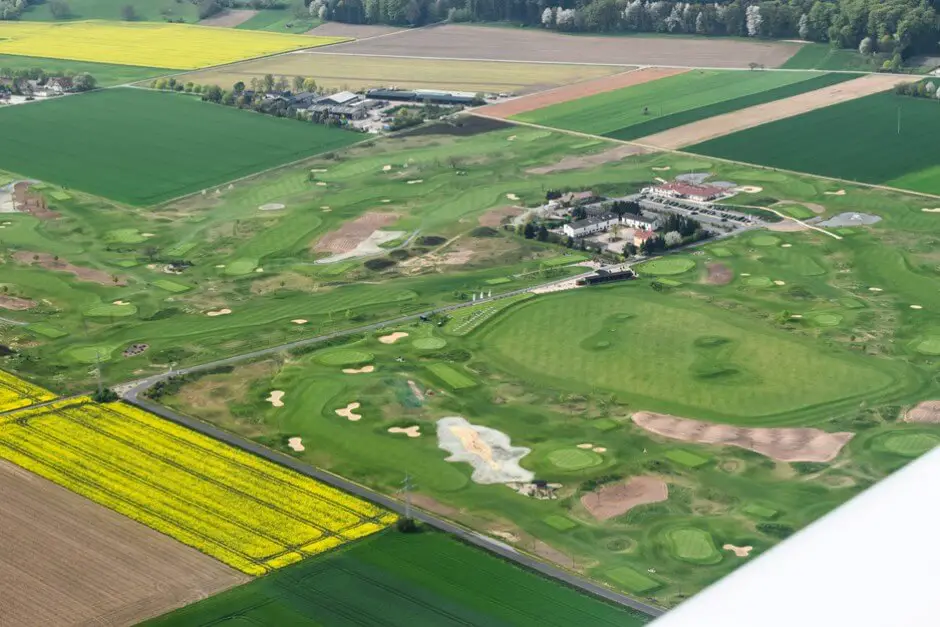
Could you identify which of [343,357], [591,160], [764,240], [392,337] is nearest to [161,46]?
[591,160]

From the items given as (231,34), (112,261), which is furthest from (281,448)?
(231,34)

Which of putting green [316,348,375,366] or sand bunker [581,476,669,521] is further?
putting green [316,348,375,366]

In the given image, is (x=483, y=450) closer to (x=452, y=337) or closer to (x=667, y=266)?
(x=452, y=337)

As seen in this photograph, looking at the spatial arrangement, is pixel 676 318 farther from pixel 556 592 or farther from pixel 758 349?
pixel 556 592

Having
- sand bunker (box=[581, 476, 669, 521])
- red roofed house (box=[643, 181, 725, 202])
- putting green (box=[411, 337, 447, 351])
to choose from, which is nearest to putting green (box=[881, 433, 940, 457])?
sand bunker (box=[581, 476, 669, 521])

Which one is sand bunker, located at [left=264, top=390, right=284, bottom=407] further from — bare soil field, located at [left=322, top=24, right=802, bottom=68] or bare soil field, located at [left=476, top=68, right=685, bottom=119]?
bare soil field, located at [left=322, top=24, right=802, bottom=68]

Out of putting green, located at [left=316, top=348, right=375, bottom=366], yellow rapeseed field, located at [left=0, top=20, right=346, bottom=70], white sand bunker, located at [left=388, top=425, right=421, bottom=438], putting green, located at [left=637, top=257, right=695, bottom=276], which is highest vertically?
yellow rapeseed field, located at [left=0, top=20, right=346, bottom=70]

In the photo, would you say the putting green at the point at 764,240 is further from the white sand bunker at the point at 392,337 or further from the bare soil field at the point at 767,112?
the white sand bunker at the point at 392,337
